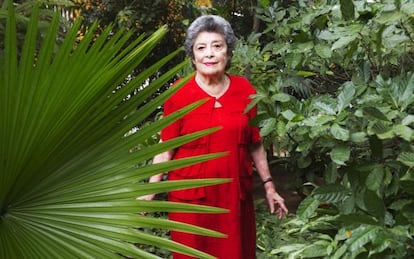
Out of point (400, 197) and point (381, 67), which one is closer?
point (400, 197)

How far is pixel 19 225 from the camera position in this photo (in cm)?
156

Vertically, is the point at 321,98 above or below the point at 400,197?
above

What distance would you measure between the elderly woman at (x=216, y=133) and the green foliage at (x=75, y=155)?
35.3 inches

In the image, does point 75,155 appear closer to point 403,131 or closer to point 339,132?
point 339,132

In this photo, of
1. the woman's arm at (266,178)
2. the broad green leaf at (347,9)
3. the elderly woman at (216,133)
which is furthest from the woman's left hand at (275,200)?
the broad green leaf at (347,9)

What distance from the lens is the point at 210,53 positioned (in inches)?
102

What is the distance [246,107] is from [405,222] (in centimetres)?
79

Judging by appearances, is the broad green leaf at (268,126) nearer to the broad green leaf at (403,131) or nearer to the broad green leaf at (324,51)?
the broad green leaf at (324,51)

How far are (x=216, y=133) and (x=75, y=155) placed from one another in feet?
3.14

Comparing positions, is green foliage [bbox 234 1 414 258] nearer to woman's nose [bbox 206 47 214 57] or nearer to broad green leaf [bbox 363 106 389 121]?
broad green leaf [bbox 363 106 389 121]

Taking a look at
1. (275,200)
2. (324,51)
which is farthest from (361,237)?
(275,200)

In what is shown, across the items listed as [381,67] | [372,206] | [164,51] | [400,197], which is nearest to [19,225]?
[372,206]

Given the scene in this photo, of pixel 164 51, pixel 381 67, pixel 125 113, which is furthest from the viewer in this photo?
pixel 164 51

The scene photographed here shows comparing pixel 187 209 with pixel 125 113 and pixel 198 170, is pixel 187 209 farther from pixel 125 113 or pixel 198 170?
pixel 198 170
